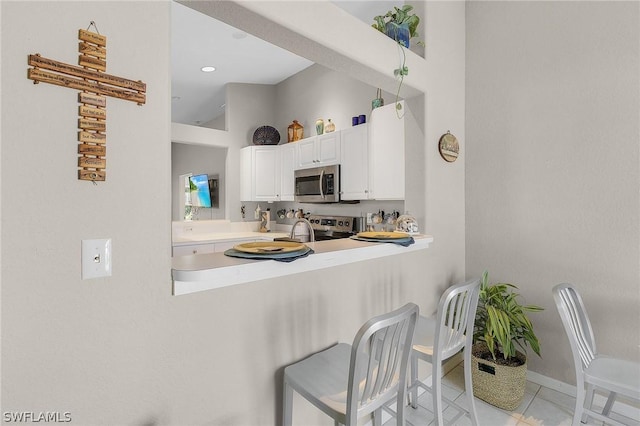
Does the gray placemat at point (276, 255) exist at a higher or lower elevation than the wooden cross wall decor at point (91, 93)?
lower

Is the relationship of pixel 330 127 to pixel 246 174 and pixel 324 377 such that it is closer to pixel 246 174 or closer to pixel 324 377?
pixel 246 174

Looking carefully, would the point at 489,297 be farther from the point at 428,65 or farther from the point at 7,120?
the point at 7,120

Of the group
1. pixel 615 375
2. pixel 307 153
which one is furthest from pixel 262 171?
pixel 615 375

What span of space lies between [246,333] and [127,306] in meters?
0.49

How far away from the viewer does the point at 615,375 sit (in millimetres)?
1703

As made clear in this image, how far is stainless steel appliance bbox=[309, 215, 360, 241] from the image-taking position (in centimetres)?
376

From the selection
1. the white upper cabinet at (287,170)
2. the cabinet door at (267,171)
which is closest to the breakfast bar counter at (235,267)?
the white upper cabinet at (287,170)

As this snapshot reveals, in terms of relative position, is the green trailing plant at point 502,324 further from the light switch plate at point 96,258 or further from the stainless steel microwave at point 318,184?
the light switch plate at point 96,258

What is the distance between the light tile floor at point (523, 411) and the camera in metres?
2.06

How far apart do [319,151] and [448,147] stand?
1681 mm

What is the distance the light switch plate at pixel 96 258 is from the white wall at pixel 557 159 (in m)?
2.58

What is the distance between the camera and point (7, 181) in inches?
33.9

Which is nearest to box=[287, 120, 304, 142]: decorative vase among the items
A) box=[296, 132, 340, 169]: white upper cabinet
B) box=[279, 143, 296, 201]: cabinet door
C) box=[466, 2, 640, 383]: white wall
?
box=[279, 143, 296, 201]: cabinet door

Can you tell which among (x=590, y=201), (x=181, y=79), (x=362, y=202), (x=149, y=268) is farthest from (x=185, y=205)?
(x=590, y=201)
